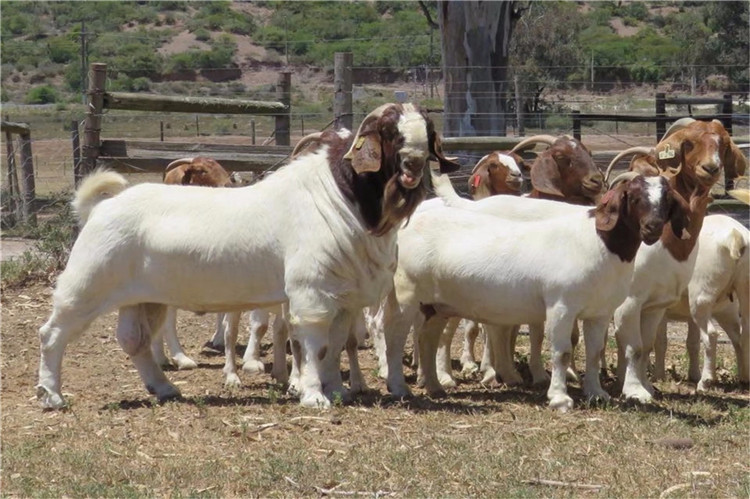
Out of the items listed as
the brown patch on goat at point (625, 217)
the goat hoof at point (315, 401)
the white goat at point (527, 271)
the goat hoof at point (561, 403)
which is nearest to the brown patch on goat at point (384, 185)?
the white goat at point (527, 271)

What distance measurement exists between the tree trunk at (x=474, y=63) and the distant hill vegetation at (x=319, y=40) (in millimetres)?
24606

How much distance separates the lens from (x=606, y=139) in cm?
3547

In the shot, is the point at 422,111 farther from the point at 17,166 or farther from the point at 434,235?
the point at 17,166

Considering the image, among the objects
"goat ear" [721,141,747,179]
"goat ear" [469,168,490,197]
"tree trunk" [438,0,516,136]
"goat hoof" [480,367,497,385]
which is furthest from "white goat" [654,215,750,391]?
"tree trunk" [438,0,516,136]

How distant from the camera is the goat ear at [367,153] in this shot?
9109 mm

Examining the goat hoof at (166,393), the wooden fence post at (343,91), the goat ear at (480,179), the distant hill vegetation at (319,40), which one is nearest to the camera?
the goat hoof at (166,393)

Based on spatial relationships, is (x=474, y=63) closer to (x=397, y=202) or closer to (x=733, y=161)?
(x=733, y=161)

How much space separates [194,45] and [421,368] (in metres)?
63.0

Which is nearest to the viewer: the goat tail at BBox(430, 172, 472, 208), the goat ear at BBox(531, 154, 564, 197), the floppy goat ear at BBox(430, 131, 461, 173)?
the floppy goat ear at BBox(430, 131, 461, 173)

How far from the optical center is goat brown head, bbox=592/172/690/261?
30.4 ft

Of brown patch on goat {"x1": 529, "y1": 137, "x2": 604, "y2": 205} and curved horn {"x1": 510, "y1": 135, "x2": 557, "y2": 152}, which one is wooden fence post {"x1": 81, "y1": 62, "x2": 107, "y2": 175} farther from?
brown patch on goat {"x1": 529, "y1": 137, "x2": 604, "y2": 205}

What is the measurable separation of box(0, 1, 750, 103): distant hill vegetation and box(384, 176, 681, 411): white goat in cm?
3410

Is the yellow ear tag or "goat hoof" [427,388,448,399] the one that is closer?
"goat hoof" [427,388,448,399]

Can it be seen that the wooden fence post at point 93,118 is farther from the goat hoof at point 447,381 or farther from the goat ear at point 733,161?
the goat ear at point 733,161
